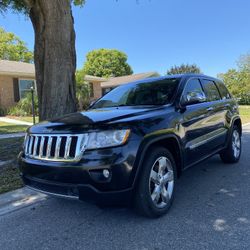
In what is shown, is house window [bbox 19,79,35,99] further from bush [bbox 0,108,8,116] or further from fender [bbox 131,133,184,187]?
fender [bbox 131,133,184,187]

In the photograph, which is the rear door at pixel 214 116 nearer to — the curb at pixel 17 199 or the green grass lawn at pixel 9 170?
the curb at pixel 17 199

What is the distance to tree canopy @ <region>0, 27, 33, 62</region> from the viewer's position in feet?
149

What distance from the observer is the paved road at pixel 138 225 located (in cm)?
319

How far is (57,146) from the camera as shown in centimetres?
345

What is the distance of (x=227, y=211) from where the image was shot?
12.8ft

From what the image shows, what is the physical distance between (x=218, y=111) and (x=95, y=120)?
2.93 meters

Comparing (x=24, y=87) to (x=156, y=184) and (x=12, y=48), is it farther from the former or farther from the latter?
(x=12, y=48)

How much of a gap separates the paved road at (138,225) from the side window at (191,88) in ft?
4.97

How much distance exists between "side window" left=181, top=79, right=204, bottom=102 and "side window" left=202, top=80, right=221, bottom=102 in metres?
0.27

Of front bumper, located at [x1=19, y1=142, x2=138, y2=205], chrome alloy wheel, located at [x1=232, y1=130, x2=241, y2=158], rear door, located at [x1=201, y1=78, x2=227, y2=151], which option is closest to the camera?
front bumper, located at [x1=19, y1=142, x2=138, y2=205]

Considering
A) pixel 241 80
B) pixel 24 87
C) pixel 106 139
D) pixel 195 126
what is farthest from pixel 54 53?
pixel 241 80

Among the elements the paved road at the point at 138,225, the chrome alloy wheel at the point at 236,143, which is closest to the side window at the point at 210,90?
the chrome alloy wheel at the point at 236,143

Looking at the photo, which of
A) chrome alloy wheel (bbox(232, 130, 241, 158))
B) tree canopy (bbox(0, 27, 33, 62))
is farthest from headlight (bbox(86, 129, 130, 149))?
tree canopy (bbox(0, 27, 33, 62))

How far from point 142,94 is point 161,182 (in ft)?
5.39
